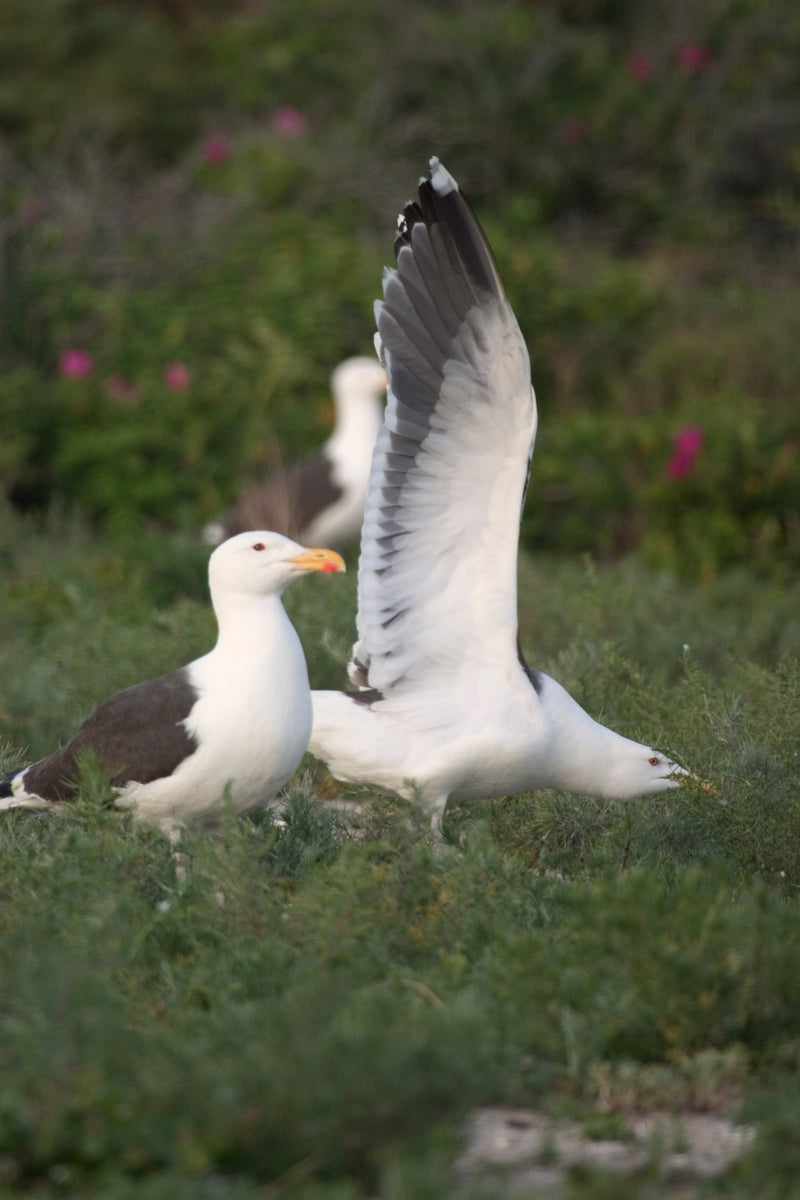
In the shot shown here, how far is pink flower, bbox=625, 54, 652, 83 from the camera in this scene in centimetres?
1313

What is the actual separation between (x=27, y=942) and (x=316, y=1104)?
2.71 feet

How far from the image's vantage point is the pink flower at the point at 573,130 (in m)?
12.9

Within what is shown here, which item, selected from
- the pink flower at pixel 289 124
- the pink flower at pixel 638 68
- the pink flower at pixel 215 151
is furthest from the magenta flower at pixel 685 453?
the pink flower at pixel 638 68

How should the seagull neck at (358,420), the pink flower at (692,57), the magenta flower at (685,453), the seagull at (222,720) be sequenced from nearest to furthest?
the seagull at (222,720) → the magenta flower at (685,453) → the seagull neck at (358,420) → the pink flower at (692,57)

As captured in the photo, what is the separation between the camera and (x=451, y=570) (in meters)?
4.69

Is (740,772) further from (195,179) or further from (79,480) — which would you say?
(195,179)

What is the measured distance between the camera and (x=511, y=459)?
446cm

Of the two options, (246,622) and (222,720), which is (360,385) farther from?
(222,720)

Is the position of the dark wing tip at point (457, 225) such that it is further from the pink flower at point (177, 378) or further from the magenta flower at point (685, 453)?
the pink flower at point (177, 378)

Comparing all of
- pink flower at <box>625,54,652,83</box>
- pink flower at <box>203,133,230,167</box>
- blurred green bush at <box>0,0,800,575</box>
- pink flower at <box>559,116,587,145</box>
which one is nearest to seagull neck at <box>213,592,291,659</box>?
blurred green bush at <box>0,0,800,575</box>

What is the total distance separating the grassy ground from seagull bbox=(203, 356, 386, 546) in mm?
3311

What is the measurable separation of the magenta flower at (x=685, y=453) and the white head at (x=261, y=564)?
16.9 feet

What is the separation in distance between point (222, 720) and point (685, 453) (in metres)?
5.54

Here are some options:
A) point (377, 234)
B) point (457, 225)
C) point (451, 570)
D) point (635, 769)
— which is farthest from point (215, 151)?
point (635, 769)
